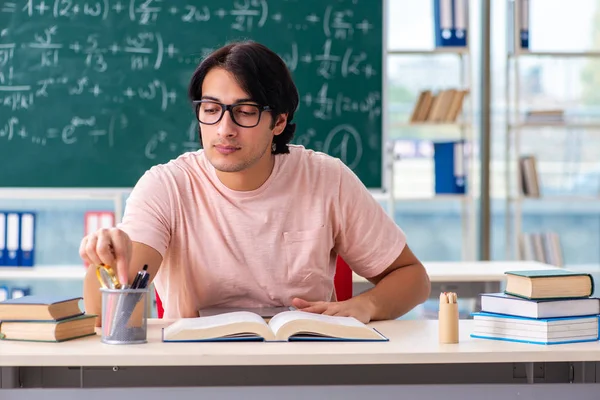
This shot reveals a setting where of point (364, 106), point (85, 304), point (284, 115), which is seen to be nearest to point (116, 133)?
point (364, 106)

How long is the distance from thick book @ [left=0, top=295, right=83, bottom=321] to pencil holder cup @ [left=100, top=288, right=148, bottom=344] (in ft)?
0.32

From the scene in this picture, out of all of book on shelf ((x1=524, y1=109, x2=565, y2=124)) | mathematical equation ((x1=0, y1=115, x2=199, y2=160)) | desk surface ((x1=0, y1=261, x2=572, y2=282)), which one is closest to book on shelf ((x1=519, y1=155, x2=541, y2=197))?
book on shelf ((x1=524, y1=109, x2=565, y2=124))

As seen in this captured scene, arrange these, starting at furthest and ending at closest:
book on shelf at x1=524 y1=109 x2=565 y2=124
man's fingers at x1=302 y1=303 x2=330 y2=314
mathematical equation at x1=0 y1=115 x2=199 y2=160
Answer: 1. book on shelf at x1=524 y1=109 x2=565 y2=124
2. mathematical equation at x1=0 y1=115 x2=199 y2=160
3. man's fingers at x1=302 y1=303 x2=330 y2=314

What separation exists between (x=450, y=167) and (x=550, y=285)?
10.3 feet

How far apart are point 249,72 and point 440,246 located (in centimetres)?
377

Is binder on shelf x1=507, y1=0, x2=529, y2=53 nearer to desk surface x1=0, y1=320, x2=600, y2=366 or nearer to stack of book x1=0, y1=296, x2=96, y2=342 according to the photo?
desk surface x1=0, y1=320, x2=600, y2=366

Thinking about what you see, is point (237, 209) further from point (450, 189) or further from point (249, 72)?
point (450, 189)

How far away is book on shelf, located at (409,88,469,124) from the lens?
473 centimetres

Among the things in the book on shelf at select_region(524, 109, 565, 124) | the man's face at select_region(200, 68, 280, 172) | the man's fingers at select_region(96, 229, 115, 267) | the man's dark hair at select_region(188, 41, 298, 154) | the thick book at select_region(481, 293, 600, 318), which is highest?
the book on shelf at select_region(524, 109, 565, 124)

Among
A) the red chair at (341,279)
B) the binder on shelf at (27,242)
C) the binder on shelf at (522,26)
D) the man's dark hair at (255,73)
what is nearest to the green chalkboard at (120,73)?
the binder on shelf at (27,242)

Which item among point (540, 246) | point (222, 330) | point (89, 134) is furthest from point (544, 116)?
point (222, 330)

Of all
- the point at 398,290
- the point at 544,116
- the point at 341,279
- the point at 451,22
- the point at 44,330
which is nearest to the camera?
the point at 44,330

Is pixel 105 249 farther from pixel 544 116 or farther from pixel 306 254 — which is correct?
pixel 544 116

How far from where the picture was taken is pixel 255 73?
6.84ft
